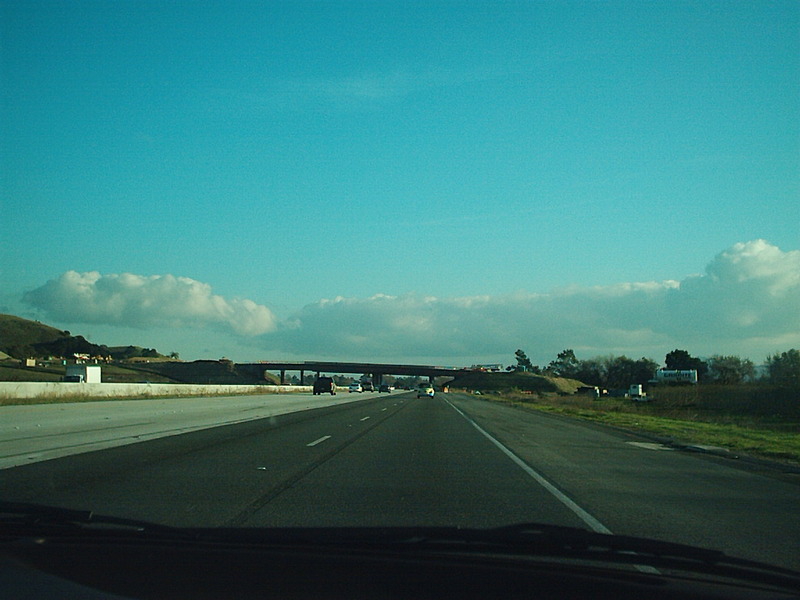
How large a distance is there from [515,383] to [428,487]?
16414 cm

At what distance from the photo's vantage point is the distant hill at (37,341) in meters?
146

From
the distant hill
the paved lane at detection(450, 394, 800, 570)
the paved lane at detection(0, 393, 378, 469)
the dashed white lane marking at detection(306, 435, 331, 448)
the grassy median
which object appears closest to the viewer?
the paved lane at detection(450, 394, 800, 570)

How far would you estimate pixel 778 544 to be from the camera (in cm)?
732

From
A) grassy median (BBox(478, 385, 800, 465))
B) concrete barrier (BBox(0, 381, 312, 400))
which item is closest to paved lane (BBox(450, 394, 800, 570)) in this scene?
grassy median (BBox(478, 385, 800, 465))

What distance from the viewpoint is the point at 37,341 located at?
176 m

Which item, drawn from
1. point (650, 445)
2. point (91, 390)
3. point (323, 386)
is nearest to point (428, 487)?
point (650, 445)

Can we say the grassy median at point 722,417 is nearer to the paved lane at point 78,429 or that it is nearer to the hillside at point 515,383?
the paved lane at point 78,429

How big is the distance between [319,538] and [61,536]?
6.70 feet

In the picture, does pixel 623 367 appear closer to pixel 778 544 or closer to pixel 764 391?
pixel 764 391

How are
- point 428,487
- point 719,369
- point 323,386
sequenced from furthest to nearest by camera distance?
point 719,369 < point 323,386 < point 428,487

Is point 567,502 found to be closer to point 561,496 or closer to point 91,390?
point 561,496

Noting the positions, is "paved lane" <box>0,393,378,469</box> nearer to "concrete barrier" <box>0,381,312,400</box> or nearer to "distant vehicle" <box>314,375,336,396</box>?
"concrete barrier" <box>0,381,312,400</box>

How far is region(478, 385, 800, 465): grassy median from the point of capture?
70.8ft

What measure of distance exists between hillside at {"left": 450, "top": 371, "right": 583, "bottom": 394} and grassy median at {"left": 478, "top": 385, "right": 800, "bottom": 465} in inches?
3310
